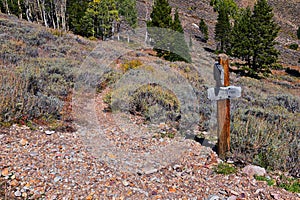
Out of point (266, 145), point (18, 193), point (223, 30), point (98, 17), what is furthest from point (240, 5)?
point (18, 193)

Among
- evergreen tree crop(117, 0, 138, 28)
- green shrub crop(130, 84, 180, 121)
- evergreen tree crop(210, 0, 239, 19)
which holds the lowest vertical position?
green shrub crop(130, 84, 180, 121)

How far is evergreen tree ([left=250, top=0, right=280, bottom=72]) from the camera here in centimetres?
2937

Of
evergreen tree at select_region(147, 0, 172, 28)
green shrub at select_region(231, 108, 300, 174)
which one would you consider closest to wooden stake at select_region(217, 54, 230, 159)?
green shrub at select_region(231, 108, 300, 174)

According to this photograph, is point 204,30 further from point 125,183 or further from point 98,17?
point 125,183

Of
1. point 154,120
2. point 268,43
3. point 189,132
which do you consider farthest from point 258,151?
point 268,43

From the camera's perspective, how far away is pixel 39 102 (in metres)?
5.74

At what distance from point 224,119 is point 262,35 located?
2925cm

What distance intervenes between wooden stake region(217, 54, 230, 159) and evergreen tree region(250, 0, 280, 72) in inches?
1107

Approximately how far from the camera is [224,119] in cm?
450

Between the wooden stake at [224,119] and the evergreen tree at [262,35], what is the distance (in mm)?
28121

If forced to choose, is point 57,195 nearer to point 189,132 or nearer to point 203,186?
point 203,186

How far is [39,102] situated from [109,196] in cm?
324

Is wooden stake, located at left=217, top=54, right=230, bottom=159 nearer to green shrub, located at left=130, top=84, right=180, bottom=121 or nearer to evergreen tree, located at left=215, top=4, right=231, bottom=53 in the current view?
green shrub, located at left=130, top=84, right=180, bottom=121

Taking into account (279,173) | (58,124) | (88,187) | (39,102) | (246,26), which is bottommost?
(279,173)
